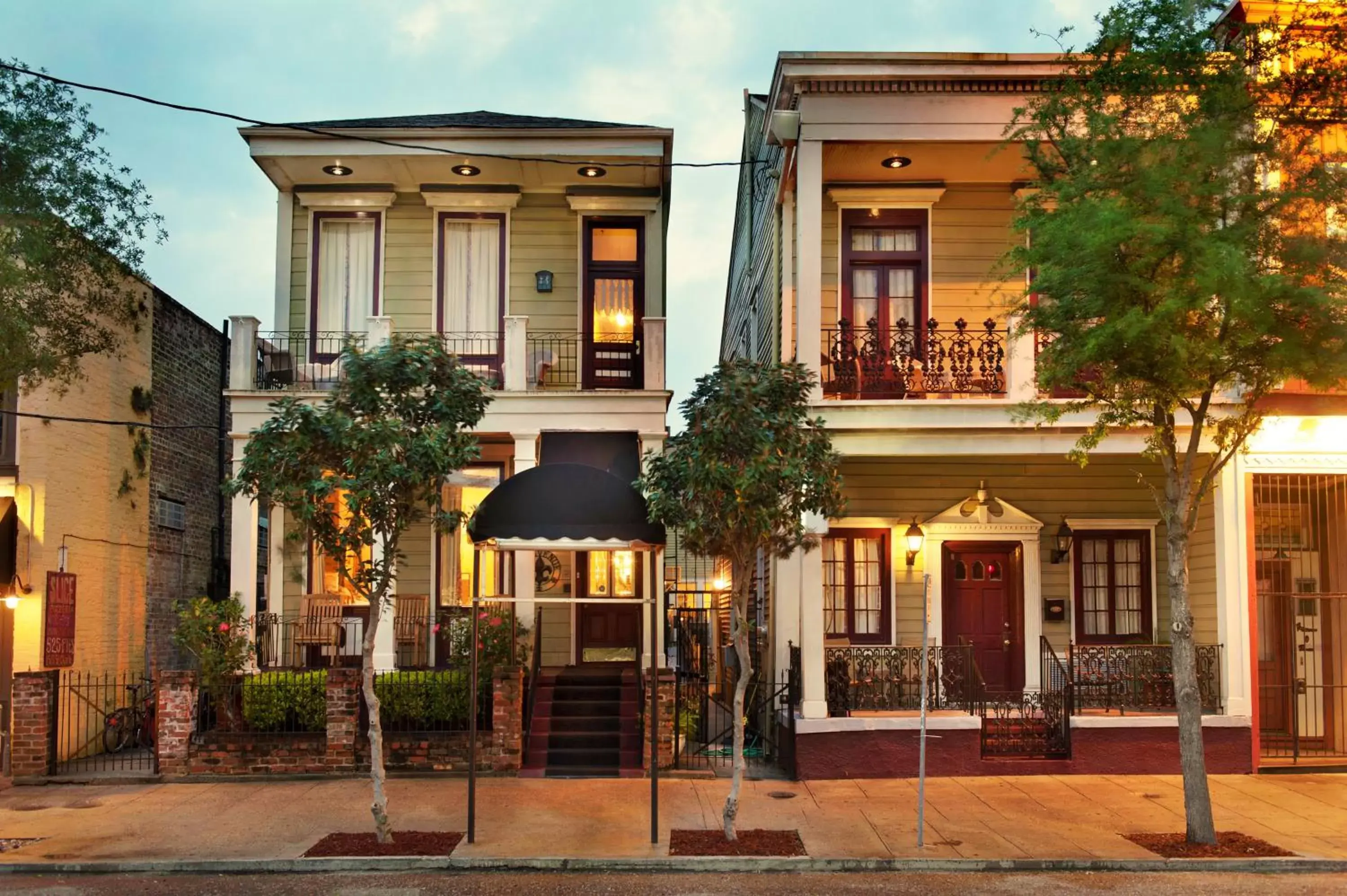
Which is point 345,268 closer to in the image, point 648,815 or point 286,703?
point 286,703

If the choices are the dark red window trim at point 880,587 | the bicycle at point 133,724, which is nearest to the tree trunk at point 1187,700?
the dark red window trim at point 880,587

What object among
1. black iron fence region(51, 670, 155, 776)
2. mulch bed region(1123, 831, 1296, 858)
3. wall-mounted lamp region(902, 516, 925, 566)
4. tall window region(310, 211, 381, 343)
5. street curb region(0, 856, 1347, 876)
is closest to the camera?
street curb region(0, 856, 1347, 876)

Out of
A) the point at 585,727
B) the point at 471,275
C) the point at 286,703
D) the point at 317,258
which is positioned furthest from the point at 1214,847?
the point at 317,258

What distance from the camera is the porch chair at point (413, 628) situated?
17.0m

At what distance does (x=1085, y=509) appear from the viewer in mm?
16453

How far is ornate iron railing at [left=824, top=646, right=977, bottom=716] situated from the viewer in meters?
14.4

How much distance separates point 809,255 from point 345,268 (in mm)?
7405

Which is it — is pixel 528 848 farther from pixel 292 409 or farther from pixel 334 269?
pixel 334 269

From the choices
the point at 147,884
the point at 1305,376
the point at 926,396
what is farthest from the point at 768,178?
the point at 147,884

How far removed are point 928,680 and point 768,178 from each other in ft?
27.0

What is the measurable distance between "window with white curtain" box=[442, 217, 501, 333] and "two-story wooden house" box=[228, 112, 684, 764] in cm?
2

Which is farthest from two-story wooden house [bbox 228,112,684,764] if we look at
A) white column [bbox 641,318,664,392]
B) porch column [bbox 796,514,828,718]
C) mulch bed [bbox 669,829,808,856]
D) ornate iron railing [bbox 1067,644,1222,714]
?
mulch bed [bbox 669,829,808,856]

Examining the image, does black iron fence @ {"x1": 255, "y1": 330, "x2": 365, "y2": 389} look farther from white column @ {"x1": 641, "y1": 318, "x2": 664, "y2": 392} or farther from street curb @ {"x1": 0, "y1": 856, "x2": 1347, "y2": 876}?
street curb @ {"x1": 0, "y1": 856, "x2": 1347, "y2": 876}

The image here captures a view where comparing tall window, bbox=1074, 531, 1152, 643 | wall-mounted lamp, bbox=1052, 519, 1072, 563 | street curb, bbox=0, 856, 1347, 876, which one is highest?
wall-mounted lamp, bbox=1052, 519, 1072, 563
